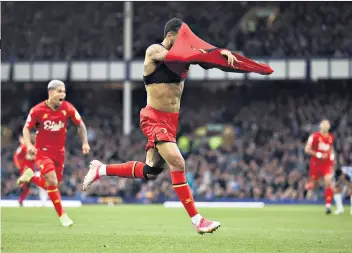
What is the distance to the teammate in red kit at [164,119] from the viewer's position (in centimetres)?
1170

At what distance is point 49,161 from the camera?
1605 cm

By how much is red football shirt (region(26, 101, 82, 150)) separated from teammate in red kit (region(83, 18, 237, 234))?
429 centimetres

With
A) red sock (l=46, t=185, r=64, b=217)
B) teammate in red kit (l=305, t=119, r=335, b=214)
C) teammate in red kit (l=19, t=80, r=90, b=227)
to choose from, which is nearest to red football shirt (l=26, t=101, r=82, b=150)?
teammate in red kit (l=19, t=80, r=90, b=227)

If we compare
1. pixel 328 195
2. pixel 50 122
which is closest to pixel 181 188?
pixel 50 122

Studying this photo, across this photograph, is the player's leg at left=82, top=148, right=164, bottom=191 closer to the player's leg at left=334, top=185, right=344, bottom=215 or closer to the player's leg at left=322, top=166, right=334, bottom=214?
the player's leg at left=322, top=166, right=334, bottom=214

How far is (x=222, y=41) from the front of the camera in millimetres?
44719

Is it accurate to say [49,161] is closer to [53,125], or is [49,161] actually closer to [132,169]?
[53,125]

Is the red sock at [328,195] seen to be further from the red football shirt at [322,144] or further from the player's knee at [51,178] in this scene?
the player's knee at [51,178]

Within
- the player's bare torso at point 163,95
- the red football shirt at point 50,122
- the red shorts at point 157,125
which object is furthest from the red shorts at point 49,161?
the player's bare torso at point 163,95

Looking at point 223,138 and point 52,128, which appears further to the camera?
point 223,138

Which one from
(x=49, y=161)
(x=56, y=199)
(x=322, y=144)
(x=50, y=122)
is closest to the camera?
(x=56, y=199)

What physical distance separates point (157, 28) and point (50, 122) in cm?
3008

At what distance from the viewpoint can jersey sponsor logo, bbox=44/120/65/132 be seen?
16250 millimetres

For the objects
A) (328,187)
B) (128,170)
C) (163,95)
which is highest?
(163,95)
